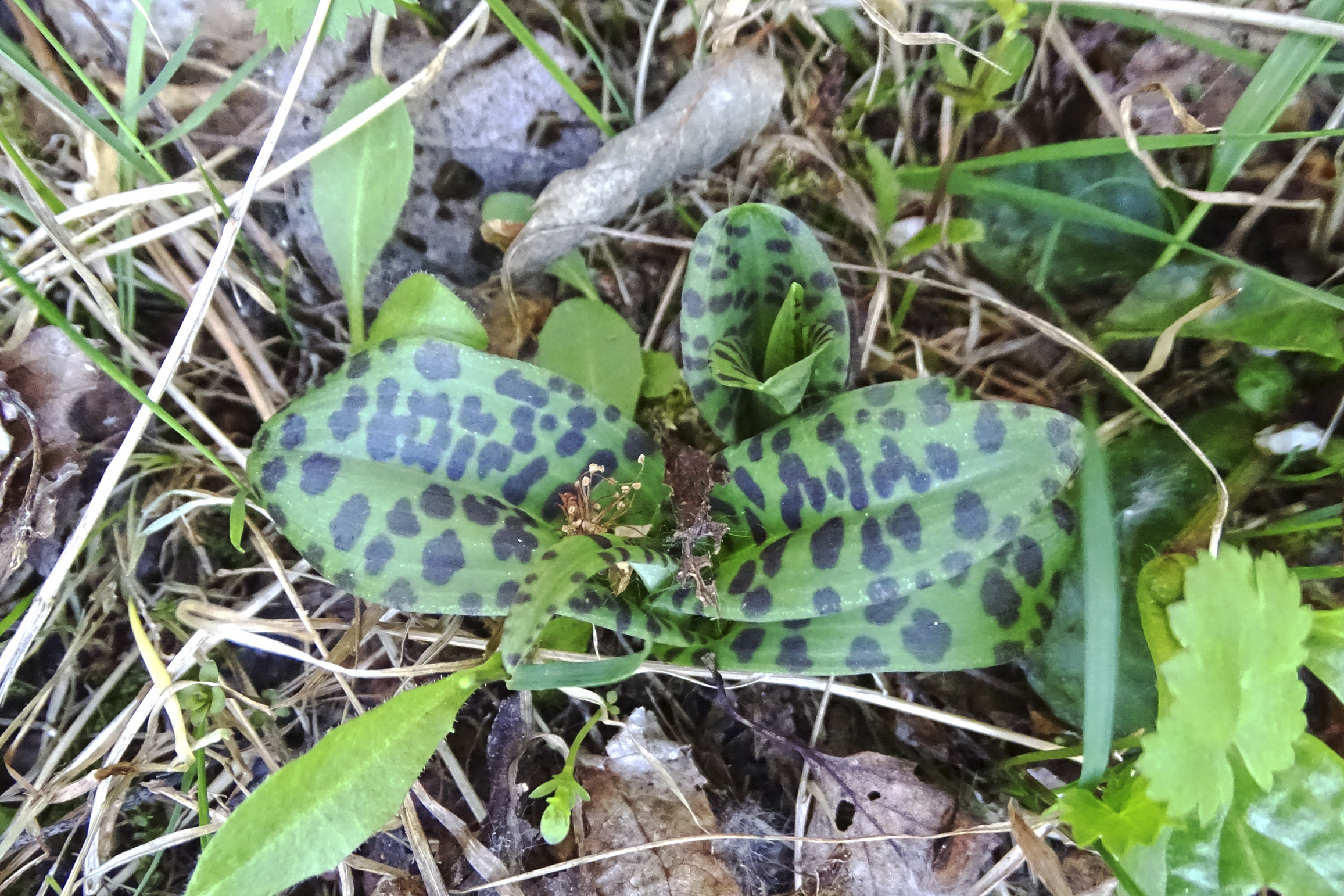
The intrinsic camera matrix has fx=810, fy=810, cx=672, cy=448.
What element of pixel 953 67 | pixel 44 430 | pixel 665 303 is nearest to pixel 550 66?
pixel 665 303

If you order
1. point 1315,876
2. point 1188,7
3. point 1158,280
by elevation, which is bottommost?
point 1315,876

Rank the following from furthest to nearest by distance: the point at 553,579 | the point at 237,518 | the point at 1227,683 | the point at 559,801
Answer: the point at 237,518 → the point at 559,801 → the point at 1227,683 → the point at 553,579

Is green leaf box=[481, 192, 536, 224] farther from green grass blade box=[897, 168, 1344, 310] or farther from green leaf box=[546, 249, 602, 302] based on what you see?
green grass blade box=[897, 168, 1344, 310]

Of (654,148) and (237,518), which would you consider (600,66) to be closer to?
(654,148)

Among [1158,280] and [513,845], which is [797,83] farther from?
[513,845]

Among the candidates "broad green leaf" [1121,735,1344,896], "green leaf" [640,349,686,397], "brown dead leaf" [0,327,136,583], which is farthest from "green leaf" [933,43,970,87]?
"brown dead leaf" [0,327,136,583]

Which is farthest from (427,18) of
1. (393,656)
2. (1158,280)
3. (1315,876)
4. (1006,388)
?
(1315,876)

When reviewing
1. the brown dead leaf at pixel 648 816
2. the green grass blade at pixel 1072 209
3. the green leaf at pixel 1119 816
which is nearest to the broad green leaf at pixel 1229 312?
the green grass blade at pixel 1072 209

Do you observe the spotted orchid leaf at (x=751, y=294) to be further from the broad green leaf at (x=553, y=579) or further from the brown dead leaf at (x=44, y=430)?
the brown dead leaf at (x=44, y=430)
